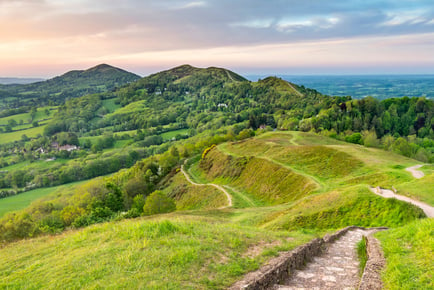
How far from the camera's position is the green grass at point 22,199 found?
11372cm

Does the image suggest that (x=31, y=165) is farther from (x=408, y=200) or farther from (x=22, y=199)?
(x=408, y=200)

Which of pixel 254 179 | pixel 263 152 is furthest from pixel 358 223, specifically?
pixel 263 152

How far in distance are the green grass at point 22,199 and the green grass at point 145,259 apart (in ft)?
394

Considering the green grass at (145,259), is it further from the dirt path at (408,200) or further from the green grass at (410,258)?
the dirt path at (408,200)

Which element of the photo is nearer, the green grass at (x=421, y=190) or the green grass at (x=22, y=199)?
the green grass at (x=421, y=190)

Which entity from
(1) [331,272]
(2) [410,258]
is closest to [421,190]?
(2) [410,258]

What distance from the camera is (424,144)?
122562 mm

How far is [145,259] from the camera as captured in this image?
11.1 metres

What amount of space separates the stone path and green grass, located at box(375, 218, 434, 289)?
4.51 feet

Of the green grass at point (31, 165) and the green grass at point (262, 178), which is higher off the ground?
the green grass at point (262, 178)

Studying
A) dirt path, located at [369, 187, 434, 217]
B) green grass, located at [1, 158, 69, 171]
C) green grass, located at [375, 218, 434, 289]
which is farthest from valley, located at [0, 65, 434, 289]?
green grass, located at [1, 158, 69, 171]

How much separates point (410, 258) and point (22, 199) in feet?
503

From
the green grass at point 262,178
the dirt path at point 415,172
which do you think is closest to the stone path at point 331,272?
the green grass at point 262,178

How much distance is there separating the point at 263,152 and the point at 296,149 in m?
10.9
